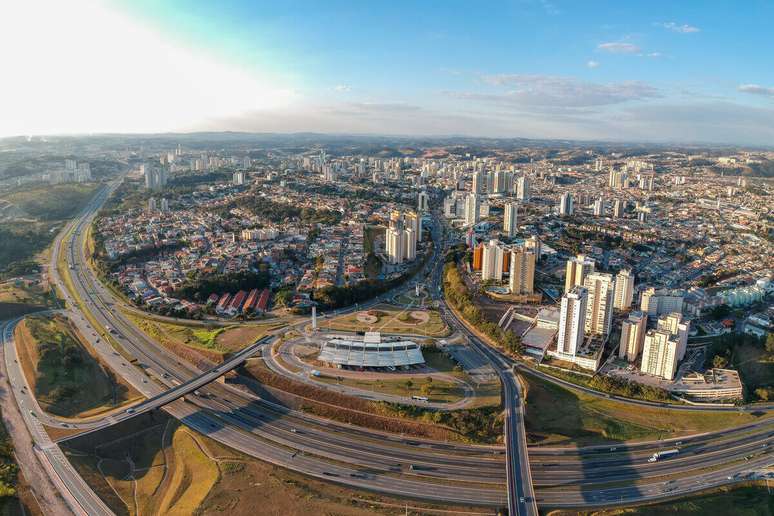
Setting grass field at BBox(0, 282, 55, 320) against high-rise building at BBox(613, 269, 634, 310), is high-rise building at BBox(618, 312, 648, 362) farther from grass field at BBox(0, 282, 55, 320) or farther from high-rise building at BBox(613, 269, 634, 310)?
grass field at BBox(0, 282, 55, 320)

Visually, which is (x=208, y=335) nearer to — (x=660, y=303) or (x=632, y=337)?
(x=632, y=337)

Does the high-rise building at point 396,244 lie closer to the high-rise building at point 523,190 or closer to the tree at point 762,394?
the tree at point 762,394

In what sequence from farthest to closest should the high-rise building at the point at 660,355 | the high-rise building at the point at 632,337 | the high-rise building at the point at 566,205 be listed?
the high-rise building at the point at 566,205
the high-rise building at the point at 632,337
the high-rise building at the point at 660,355

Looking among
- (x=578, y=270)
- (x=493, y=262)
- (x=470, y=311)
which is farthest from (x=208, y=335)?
(x=578, y=270)

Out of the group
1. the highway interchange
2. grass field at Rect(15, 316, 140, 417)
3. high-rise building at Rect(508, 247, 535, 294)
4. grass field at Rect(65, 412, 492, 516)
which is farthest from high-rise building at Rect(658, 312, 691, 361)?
grass field at Rect(15, 316, 140, 417)

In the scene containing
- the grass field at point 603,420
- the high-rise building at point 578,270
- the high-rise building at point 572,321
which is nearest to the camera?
the grass field at point 603,420

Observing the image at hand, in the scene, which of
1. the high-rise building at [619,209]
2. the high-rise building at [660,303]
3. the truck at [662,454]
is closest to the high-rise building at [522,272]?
the high-rise building at [660,303]
